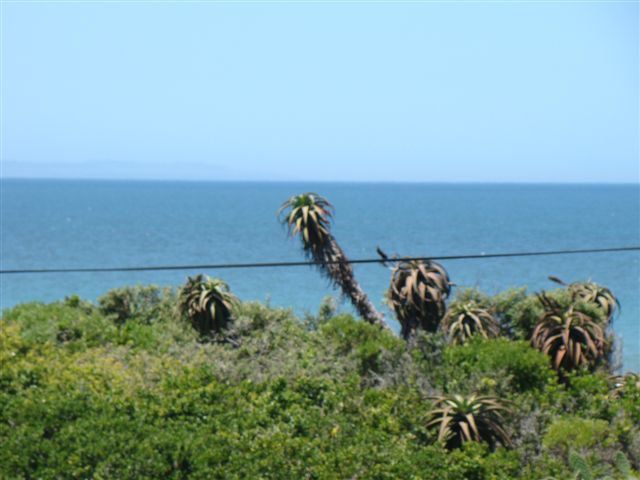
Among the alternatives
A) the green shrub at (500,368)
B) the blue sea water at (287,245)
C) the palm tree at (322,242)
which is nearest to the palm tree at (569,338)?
the green shrub at (500,368)

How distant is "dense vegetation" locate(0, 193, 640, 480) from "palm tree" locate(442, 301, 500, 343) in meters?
Result: 0.04

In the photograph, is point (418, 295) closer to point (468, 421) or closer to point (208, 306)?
point (208, 306)

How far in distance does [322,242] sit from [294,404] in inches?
235

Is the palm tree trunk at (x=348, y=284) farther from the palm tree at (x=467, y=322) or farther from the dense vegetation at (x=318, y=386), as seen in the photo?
the palm tree at (x=467, y=322)

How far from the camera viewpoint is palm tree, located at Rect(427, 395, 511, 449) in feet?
36.6

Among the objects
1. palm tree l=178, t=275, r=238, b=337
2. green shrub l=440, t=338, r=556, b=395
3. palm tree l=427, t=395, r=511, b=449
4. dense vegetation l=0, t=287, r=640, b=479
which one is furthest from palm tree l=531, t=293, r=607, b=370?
palm tree l=178, t=275, r=238, b=337

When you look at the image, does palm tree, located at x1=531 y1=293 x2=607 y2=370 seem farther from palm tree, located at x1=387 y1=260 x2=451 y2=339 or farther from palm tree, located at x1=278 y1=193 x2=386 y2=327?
palm tree, located at x1=278 y1=193 x2=386 y2=327

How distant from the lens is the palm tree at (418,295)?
16.2m

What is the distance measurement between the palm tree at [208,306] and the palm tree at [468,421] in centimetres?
589

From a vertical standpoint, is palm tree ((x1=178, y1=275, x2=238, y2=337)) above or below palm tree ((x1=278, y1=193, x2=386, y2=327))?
below

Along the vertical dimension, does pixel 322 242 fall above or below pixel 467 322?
above

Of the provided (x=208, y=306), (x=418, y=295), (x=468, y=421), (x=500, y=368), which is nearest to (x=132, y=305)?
(x=208, y=306)

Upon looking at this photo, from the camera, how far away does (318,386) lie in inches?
489

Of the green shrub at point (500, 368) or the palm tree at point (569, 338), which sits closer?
the green shrub at point (500, 368)
